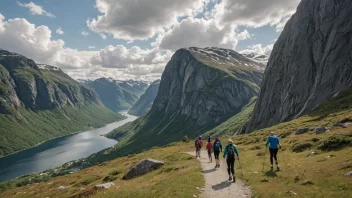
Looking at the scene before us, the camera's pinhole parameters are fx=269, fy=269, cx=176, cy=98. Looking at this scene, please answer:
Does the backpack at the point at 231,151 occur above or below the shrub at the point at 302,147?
above

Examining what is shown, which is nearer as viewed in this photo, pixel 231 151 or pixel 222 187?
pixel 222 187

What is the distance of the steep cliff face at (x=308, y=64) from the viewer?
9938 centimetres

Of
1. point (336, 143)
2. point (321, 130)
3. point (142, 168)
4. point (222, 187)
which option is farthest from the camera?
point (321, 130)

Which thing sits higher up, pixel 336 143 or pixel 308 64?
pixel 308 64

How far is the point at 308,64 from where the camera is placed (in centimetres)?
12019

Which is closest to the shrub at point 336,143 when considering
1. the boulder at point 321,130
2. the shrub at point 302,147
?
the shrub at point 302,147

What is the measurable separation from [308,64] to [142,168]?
10460 centimetres

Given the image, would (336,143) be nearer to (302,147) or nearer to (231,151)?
(302,147)

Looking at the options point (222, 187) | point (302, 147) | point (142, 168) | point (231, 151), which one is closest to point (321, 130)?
point (302, 147)

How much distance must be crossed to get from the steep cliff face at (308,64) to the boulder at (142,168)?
7348 cm

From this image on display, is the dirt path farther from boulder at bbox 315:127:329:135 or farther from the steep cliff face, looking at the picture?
the steep cliff face

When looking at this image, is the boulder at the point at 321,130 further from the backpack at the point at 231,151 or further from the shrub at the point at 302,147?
the backpack at the point at 231,151

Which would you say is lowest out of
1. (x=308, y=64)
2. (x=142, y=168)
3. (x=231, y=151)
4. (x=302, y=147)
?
(x=142, y=168)

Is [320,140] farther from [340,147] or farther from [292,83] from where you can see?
[292,83]
